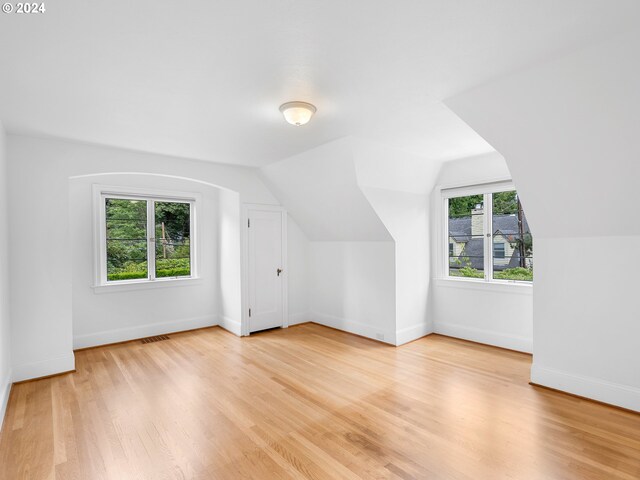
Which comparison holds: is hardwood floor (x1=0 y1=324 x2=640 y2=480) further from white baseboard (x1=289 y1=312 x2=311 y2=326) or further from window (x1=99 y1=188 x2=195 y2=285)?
white baseboard (x1=289 y1=312 x2=311 y2=326)

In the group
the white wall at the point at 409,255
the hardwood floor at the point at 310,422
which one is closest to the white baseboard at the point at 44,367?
the hardwood floor at the point at 310,422

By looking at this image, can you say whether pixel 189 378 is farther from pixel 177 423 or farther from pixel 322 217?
pixel 322 217

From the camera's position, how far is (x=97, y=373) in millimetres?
3734

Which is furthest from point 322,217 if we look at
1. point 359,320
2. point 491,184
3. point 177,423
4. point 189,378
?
point 177,423

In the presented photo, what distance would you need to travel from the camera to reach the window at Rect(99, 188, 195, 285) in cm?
483

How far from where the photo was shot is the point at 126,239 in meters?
4.97

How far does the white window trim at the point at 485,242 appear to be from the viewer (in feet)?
14.4

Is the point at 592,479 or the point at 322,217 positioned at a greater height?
the point at 322,217

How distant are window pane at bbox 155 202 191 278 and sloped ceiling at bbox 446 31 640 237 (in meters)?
4.33

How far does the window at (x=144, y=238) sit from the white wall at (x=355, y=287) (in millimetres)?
2162

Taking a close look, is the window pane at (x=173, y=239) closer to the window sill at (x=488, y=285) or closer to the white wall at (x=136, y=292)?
Answer: the white wall at (x=136, y=292)

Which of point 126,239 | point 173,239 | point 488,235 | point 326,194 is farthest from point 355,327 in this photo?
point 126,239

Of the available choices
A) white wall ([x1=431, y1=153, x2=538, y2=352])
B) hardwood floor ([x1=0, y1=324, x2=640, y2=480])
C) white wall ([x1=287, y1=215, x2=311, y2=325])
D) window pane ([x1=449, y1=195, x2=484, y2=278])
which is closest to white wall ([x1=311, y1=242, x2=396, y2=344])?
white wall ([x1=287, y1=215, x2=311, y2=325])

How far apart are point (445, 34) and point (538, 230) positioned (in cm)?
228
